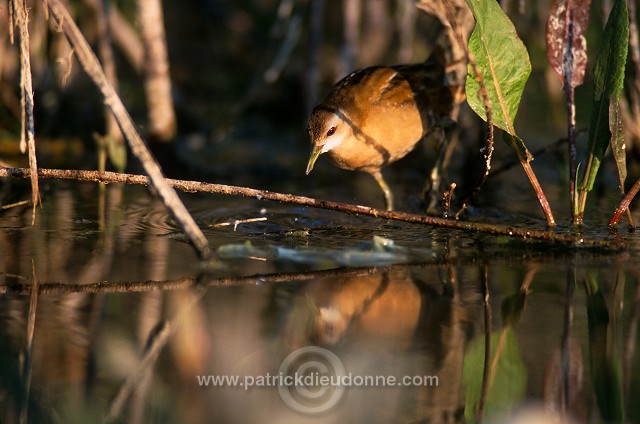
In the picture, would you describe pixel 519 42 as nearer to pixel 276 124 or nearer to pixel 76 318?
pixel 76 318

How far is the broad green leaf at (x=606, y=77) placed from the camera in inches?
139

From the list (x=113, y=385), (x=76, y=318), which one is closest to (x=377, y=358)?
(x=113, y=385)

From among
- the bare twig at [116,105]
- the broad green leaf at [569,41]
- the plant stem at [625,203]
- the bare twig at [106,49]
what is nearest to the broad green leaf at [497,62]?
the broad green leaf at [569,41]

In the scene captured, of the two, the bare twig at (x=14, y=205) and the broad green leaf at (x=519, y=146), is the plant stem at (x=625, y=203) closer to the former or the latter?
the broad green leaf at (x=519, y=146)

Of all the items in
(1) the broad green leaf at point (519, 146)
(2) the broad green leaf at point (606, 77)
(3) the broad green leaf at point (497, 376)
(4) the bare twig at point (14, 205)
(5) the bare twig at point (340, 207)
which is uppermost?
(2) the broad green leaf at point (606, 77)

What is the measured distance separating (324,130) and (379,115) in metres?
0.38

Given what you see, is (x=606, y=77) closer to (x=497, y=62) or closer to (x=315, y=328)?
(x=497, y=62)

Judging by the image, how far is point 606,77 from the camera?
368 centimetres

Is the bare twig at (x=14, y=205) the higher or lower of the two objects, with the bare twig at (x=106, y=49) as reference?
lower

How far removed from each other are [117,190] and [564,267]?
2832 millimetres

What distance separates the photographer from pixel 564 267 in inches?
130

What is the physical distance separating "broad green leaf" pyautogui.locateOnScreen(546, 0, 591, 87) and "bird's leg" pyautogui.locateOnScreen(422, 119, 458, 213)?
1000 mm

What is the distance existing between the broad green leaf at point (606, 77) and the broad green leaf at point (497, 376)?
1.46 metres

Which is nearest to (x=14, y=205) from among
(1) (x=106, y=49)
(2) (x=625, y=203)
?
(1) (x=106, y=49)
